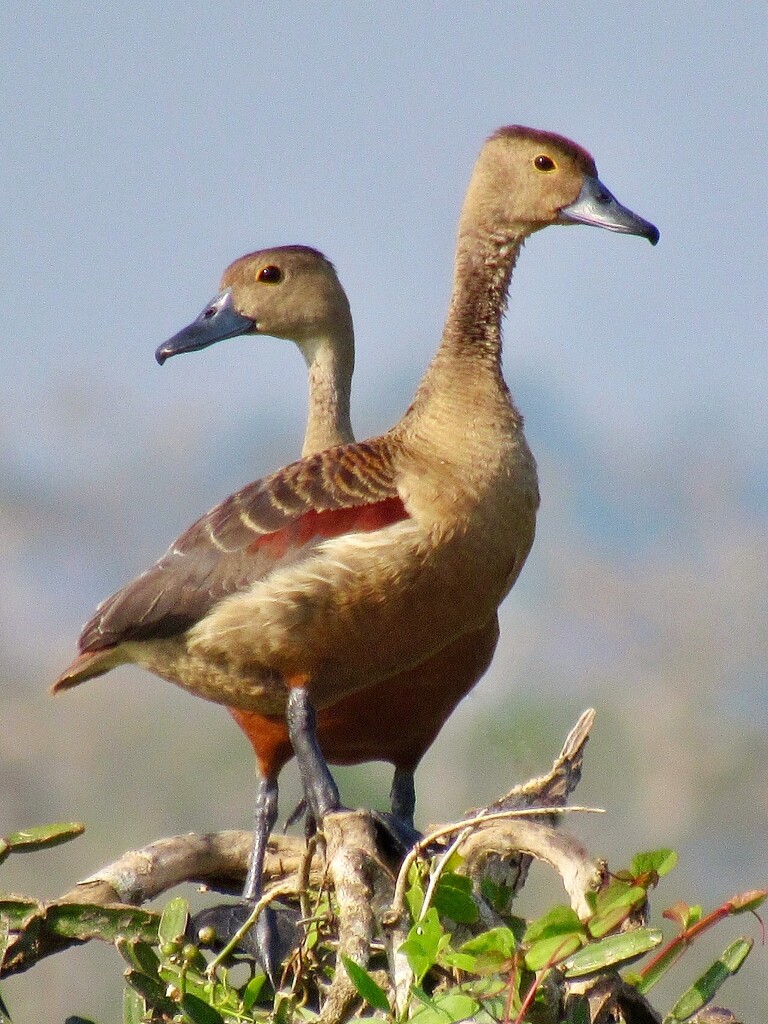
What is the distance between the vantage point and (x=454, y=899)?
2.39m

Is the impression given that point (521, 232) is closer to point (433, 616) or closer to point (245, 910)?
point (433, 616)

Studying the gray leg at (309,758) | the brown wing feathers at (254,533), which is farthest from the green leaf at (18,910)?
the brown wing feathers at (254,533)

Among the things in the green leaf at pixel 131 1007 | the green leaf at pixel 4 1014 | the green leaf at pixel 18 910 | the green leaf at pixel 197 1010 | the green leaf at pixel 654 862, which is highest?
the green leaf at pixel 654 862

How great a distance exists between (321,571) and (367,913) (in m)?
1.62

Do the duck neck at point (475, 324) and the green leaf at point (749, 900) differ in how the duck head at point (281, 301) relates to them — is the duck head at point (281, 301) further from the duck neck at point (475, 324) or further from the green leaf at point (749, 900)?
the green leaf at point (749, 900)

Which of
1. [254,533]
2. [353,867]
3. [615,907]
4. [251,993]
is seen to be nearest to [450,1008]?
[615,907]

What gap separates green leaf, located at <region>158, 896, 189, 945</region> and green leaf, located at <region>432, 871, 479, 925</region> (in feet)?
1.70

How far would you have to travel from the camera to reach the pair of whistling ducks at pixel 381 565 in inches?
159

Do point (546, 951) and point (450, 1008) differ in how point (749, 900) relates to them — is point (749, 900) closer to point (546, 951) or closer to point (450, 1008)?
point (546, 951)

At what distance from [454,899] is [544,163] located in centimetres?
284

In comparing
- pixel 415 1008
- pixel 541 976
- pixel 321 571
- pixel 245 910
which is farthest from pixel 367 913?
pixel 321 571

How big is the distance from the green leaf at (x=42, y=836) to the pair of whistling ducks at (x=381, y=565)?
74 centimetres

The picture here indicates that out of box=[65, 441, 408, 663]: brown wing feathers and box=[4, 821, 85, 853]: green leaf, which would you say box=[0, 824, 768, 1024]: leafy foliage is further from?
box=[65, 441, 408, 663]: brown wing feathers

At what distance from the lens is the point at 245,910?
3756mm
